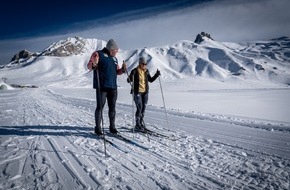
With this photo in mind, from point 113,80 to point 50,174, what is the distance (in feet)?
10.3

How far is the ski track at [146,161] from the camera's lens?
3.67 meters

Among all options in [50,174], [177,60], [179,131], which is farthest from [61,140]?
[177,60]

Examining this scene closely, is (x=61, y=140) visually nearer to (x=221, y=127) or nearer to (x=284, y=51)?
(x=221, y=127)

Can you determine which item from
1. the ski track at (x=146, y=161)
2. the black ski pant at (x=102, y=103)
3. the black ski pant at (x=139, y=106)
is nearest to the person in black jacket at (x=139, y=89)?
the black ski pant at (x=139, y=106)

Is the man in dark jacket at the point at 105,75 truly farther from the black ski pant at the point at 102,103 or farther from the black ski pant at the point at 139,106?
the black ski pant at the point at 139,106

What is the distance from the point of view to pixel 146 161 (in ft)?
15.0

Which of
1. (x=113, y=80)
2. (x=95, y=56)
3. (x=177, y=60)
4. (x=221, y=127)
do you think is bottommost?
(x=221, y=127)

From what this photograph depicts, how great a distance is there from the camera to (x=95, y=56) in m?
6.09

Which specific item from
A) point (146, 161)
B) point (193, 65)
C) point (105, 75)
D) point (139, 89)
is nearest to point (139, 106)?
point (139, 89)

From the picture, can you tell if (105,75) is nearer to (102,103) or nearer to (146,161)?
(102,103)

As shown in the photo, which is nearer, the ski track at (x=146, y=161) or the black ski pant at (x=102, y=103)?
the ski track at (x=146, y=161)

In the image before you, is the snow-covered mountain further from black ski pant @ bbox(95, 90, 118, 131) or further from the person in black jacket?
black ski pant @ bbox(95, 90, 118, 131)

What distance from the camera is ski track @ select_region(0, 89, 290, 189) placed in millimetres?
3674

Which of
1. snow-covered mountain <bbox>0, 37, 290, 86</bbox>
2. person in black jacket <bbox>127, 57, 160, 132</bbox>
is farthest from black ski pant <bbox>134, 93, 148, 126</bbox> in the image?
snow-covered mountain <bbox>0, 37, 290, 86</bbox>
